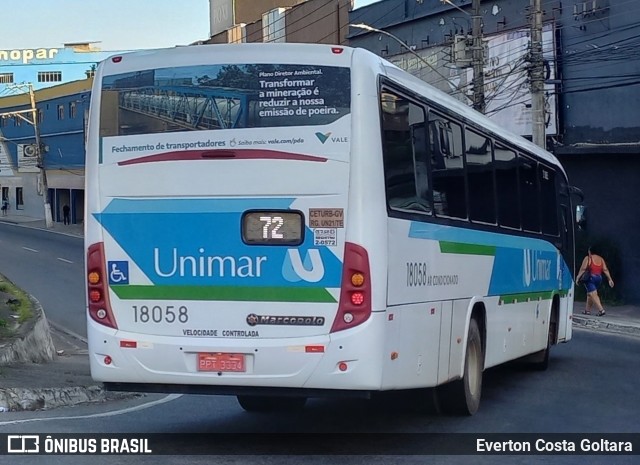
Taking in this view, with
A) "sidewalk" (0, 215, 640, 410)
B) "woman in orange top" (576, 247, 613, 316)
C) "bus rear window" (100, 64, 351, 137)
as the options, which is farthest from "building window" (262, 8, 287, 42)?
"bus rear window" (100, 64, 351, 137)

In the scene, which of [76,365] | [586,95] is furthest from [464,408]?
[586,95]

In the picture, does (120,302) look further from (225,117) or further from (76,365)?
(76,365)

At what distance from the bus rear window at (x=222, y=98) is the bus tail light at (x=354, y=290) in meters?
1.09

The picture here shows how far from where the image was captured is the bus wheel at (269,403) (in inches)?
442

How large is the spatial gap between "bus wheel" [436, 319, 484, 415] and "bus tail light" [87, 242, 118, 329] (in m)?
3.74

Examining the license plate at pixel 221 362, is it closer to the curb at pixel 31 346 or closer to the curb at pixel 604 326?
the curb at pixel 31 346

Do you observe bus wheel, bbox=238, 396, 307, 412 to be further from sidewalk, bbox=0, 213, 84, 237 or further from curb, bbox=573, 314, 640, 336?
sidewalk, bbox=0, 213, 84, 237

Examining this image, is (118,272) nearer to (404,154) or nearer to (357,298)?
(357,298)

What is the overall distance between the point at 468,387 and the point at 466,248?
4.80ft

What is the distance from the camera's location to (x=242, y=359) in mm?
8273

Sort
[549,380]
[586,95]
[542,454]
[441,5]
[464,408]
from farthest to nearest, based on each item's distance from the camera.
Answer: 1. [441,5]
2. [586,95]
3. [549,380]
4. [464,408]
5. [542,454]

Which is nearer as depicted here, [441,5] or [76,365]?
[76,365]

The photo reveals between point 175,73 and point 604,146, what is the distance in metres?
21.9

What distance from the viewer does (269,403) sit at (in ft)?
36.9
